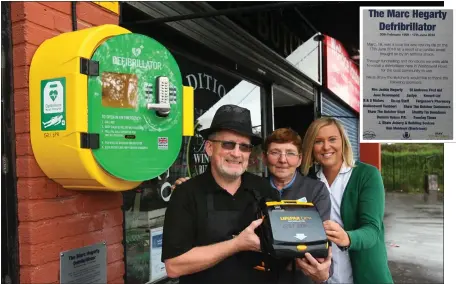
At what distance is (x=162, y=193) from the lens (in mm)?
3271

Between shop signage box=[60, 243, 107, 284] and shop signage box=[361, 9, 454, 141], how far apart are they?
5.85ft

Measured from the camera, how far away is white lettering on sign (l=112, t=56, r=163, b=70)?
5.80 feet

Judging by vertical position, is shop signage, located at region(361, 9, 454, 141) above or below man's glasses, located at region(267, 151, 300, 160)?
above

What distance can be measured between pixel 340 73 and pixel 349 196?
5.91 meters

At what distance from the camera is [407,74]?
2.65m

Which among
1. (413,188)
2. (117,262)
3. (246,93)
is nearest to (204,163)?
(246,93)

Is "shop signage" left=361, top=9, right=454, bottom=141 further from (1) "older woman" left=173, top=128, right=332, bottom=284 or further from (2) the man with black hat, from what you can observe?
(2) the man with black hat

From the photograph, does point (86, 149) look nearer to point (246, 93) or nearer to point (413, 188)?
point (246, 93)

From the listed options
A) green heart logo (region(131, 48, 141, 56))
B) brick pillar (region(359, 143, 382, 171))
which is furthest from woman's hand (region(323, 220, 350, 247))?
brick pillar (region(359, 143, 382, 171))

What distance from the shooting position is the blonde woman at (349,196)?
7.14 feet

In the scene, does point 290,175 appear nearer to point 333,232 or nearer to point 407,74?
point 333,232

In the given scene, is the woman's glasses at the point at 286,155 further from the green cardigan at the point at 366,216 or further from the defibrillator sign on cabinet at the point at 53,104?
the defibrillator sign on cabinet at the point at 53,104

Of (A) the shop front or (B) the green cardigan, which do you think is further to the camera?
(B) the green cardigan

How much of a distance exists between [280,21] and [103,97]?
4.15 m
